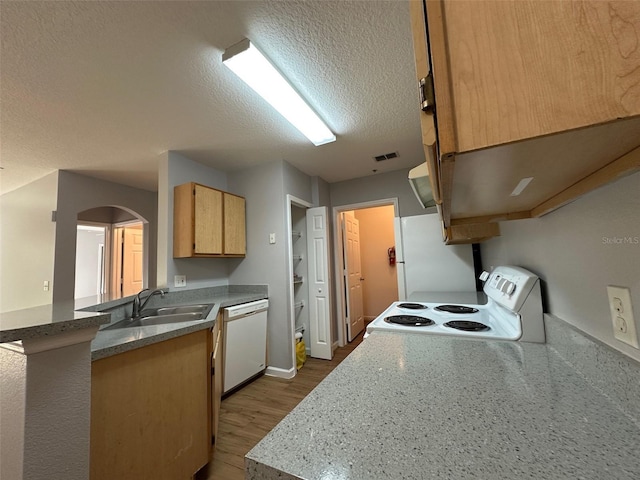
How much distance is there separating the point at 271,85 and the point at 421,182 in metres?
1.16

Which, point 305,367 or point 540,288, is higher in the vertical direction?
point 540,288

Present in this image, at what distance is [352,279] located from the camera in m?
4.04

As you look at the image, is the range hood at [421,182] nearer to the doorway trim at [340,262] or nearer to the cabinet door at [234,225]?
the doorway trim at [340,262]

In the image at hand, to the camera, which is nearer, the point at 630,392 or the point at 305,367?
the point at 630,392

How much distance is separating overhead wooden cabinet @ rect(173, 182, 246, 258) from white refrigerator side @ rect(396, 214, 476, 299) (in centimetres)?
193

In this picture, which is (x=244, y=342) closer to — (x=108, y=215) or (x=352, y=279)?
(x=352, y=279)

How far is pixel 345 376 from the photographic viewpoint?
28.0 inches

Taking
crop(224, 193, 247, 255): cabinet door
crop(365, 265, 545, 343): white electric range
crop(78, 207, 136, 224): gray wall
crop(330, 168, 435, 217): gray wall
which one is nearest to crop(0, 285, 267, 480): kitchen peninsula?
crop(365, 265, 545, 343): white electric range

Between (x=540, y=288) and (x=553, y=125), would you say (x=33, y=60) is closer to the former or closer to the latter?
(x=553, y=125)

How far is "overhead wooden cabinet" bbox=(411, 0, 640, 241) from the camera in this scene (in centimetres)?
32

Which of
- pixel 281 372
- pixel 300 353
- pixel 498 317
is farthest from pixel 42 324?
pixel 300 353

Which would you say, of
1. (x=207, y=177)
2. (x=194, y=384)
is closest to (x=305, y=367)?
(x=194, y=384)

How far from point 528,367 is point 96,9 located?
2.23m

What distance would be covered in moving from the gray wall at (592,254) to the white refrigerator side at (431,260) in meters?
1.43
